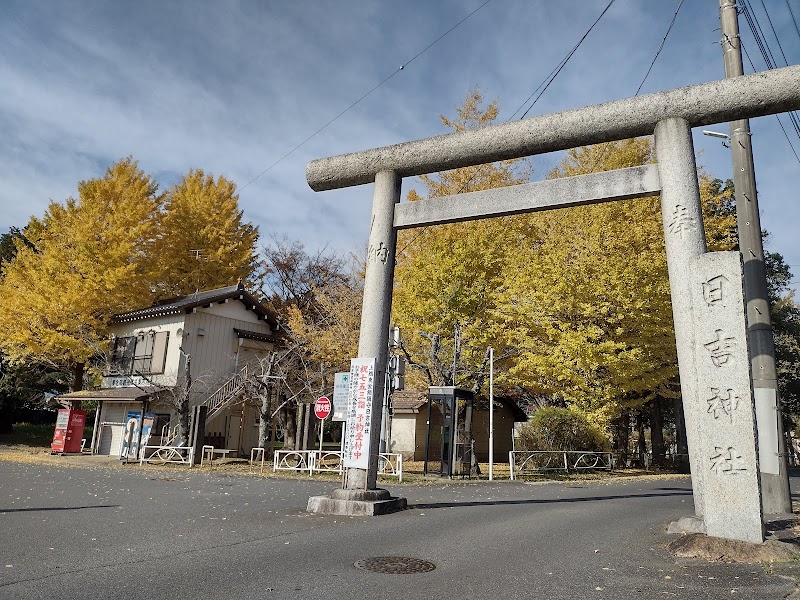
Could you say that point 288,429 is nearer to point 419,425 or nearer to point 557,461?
point 419,425

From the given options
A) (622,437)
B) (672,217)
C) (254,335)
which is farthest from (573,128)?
(254,335)

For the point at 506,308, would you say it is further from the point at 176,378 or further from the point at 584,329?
the point at 176,378

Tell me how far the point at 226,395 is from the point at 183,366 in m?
2.27

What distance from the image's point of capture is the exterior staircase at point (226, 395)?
907 inches

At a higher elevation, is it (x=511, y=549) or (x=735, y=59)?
(x=735, y=59)

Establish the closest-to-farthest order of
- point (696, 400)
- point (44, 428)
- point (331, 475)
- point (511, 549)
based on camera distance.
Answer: point (511, 549), point (696, 400), point (331, 475), point (44, 428)

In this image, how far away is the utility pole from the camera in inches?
342

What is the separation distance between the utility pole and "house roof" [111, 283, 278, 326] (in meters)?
20.8

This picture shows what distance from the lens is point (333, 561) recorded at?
5504mm

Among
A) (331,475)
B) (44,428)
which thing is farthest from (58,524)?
(44,428)

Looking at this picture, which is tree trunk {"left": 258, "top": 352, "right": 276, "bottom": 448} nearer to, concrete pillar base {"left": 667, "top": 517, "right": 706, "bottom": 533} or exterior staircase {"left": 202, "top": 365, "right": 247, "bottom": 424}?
exterior staircase {"left": 202, "top": 365, "right": 247, "bottom": 424}

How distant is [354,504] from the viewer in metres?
8.58

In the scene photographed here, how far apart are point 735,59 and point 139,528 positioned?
40.2 ft

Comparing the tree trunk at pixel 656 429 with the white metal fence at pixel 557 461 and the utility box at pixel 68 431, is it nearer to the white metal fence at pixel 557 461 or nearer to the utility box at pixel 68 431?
the white metal fence at pixel 557 461
